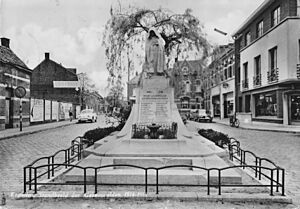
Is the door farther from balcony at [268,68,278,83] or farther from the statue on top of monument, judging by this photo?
balcony at [268,68,278,83]

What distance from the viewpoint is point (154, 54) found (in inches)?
403

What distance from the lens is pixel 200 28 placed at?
53.3 ft

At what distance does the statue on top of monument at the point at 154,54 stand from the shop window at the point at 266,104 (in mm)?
19042

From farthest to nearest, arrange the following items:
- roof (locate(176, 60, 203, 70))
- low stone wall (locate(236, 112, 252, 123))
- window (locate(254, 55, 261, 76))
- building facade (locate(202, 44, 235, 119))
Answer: building facade (locate(202, 44, 235, 119)), low stone wall (locate(236, 112, 252, 123)), window (locate(254, 55, 261, 76)), roof (locate(176, 60, 203, 70))

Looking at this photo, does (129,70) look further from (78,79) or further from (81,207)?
(78,79)

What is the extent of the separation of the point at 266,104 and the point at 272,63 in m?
3.84

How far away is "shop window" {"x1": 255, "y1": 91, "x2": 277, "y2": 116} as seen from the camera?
26.7 m

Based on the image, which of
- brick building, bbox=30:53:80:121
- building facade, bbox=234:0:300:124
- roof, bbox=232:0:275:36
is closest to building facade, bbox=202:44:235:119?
roof, bbox=232:0:275:36

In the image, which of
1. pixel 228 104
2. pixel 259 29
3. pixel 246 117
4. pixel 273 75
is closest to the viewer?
pixel 273 75

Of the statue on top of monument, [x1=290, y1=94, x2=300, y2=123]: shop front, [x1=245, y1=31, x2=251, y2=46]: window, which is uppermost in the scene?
[x1=245, y1=31, x2=251, y2=46]: window

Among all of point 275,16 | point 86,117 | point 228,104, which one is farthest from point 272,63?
point 86,117

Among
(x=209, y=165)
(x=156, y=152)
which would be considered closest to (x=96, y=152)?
(x=156, y=152)

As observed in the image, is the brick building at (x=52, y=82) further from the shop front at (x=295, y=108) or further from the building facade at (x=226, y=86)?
the shop front at (x=295, y=108)

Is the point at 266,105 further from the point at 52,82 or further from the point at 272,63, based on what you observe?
the point at 52,82
